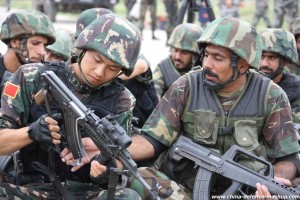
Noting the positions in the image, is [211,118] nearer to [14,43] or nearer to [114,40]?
[114,40]

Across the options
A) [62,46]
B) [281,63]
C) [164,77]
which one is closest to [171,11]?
[164,77]

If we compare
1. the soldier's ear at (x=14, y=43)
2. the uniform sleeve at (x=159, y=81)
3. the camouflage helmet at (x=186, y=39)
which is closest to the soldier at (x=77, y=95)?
the soldier's ear at (x=14, y=43)

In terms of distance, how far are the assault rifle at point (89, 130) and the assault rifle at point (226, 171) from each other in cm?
59

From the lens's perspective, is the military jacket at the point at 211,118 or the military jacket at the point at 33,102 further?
the military jacket at the point at 211,118

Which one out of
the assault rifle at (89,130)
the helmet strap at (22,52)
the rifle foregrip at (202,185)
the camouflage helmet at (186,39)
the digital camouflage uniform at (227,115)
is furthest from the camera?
the camouflage helmet at (186,39)

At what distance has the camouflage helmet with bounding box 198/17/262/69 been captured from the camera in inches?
164

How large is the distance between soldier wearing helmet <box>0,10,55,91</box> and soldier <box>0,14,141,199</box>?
152cm

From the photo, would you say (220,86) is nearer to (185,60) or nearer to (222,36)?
(222,36)

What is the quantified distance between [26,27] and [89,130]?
2233mm

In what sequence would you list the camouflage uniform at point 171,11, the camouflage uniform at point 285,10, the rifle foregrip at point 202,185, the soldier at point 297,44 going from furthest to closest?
the camouflage uniform at point 171,11 < the camouflage uniform at point 285,10 < the soldier at point 297,44 < the rifle foregrip at point 202,185

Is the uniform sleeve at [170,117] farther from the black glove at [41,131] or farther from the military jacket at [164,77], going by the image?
the military jacket at [164,77]

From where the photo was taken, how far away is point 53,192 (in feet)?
13.0

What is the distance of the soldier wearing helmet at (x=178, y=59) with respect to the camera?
6.45 metres

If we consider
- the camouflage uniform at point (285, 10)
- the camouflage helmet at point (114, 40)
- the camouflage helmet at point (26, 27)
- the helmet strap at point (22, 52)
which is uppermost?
the camouflage helmet at point (114, 40)
